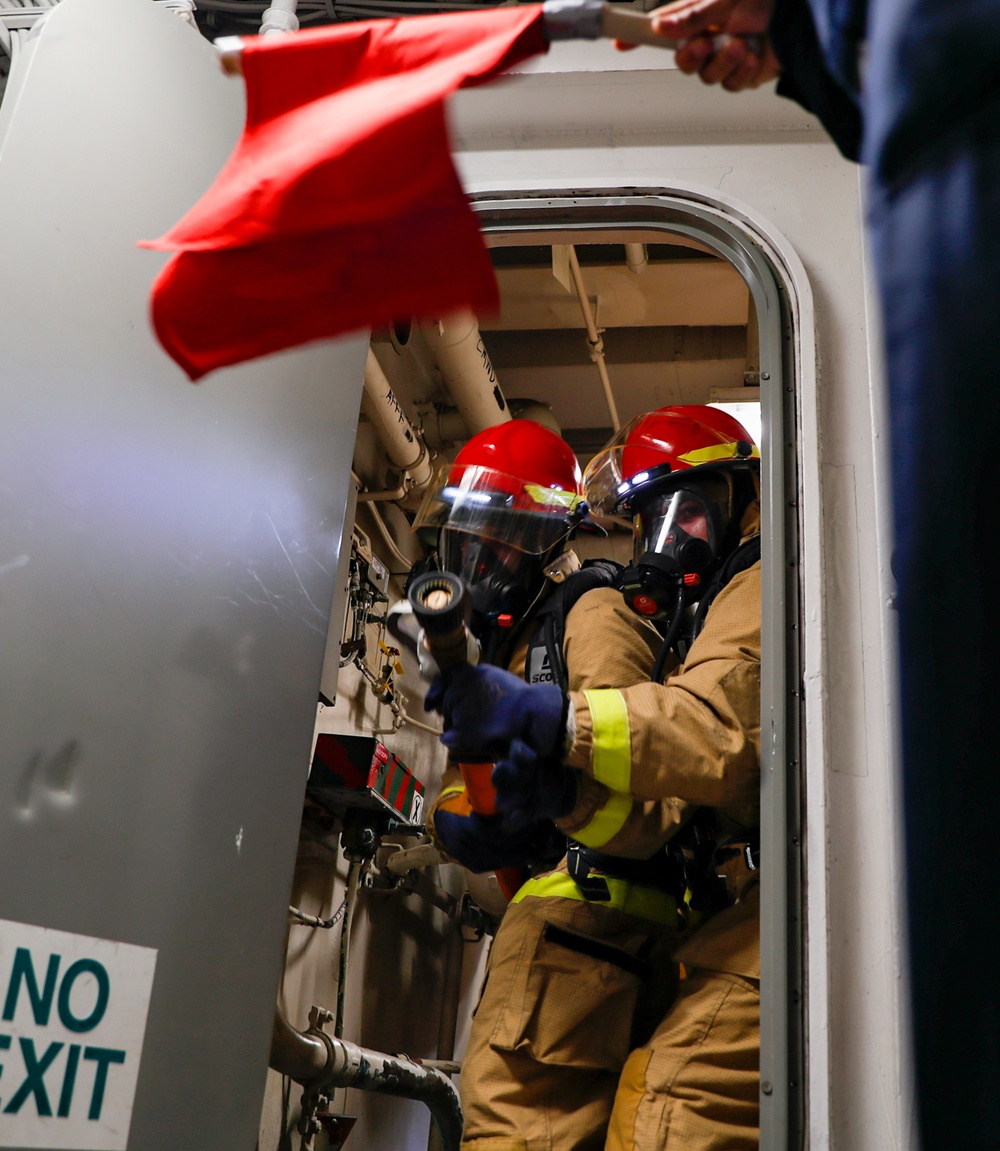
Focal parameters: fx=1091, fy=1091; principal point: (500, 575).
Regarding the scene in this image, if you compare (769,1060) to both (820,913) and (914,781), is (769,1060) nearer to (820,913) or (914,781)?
(820,913)

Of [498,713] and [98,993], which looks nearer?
[98,993]

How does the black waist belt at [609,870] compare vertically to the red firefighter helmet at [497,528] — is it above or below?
below

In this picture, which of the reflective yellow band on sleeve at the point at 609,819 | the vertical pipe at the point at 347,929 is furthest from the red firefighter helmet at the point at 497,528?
the vertical pipe at the point at 347,929

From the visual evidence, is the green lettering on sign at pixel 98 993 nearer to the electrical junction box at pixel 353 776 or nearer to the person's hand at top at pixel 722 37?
the person's hand at top at pixel 722 37

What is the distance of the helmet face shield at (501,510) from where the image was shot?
2697 millimetres

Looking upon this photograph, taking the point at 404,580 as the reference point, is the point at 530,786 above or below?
below

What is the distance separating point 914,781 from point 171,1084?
132cm

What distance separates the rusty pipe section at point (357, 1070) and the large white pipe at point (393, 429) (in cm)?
212

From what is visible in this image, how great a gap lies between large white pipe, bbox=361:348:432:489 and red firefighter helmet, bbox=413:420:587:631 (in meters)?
1.16

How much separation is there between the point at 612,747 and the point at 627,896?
1.99 feet

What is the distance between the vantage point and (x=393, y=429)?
4.20 metres

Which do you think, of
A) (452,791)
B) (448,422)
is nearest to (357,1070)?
(452,791)

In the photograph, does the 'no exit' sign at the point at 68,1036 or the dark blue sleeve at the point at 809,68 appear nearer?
the dark blue sleeve at the point at 809,68

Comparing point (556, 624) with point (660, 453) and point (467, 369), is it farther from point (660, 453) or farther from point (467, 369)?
point (467, 369)
